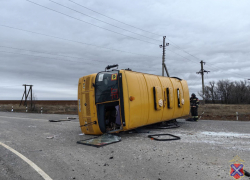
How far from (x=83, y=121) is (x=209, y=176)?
17.9 feet

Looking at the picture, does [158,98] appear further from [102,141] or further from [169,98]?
[102,141]

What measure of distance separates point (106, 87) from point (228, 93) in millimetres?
51206

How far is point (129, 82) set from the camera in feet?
24.0

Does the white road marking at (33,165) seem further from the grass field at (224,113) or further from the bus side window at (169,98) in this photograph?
the grass field at (224,113)

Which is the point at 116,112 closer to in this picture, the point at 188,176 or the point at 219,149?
the point at 219,149

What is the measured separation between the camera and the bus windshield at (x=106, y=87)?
7328 millimetres

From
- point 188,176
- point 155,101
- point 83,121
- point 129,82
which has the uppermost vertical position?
point 129,82

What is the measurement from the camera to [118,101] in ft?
24.0

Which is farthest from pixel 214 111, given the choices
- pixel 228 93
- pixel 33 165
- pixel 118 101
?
pixel 228 93

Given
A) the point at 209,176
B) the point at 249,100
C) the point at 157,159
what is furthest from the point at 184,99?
the point at 249,100

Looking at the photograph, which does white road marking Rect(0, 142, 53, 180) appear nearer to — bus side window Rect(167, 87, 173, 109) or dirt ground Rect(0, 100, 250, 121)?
bus side window Rect(167, 87, 173, 109)

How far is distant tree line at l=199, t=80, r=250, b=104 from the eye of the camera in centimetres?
4816

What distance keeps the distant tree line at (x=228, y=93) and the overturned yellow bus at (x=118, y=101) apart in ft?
152

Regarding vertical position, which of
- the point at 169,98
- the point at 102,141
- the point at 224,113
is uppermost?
the point at 169,98
